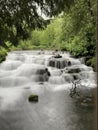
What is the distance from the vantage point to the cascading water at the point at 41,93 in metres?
8.20

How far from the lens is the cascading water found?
8203mm

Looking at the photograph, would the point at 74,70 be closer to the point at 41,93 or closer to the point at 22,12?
the point at 41,93

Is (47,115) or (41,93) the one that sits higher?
(47,115)

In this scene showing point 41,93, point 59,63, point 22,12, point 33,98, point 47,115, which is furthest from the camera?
point 59,63

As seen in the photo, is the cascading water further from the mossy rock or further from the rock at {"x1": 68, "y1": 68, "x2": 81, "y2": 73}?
the mossy rock

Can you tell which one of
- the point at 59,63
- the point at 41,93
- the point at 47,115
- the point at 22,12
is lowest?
the point at 41,93

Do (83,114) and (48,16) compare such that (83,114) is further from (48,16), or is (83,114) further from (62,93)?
(48,16)

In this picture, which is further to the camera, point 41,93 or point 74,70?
point 74,70

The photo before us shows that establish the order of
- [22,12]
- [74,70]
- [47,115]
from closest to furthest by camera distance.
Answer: [22,12], [47,115], [74,70]

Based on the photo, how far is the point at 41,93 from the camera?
12219 mm

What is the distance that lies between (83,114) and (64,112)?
0.71 meters

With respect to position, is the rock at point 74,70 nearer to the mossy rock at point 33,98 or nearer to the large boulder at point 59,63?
the large boulder at point 59,63

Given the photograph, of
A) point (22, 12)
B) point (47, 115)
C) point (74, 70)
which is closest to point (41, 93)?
point (47, 115)

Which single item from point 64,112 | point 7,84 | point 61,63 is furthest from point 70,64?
point 64,112
